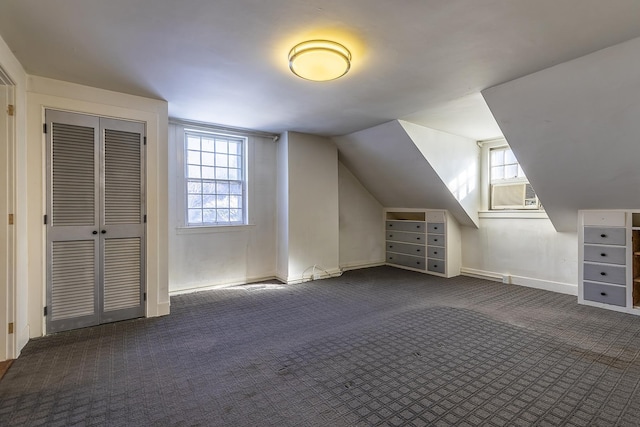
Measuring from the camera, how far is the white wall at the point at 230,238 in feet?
13.9

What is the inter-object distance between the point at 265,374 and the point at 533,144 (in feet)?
11.3

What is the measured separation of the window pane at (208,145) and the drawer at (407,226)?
3.66 metres

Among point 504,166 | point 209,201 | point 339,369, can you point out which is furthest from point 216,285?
point 504,166

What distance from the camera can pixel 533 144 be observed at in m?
3.28

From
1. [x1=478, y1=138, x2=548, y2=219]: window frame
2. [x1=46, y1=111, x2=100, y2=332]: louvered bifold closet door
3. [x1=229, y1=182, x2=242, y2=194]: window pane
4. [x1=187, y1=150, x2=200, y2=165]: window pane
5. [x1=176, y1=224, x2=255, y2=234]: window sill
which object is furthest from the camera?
[x1=478, y1=138, x2=548, y2=219]: window frame

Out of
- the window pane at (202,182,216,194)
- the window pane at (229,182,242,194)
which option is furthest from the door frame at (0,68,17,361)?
the window pane at (229,182,242,194)

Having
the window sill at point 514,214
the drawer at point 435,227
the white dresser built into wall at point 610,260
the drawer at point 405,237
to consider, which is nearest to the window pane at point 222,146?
the drawer at point 405,237

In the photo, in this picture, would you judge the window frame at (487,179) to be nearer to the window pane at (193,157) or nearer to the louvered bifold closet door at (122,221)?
the window pane at (193,157)

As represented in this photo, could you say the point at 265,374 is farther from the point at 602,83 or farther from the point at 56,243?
the point at 602,83

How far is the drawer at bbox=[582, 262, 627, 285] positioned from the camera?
3467 millimetres

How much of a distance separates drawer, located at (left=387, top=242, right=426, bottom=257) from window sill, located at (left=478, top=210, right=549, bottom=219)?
1152mm

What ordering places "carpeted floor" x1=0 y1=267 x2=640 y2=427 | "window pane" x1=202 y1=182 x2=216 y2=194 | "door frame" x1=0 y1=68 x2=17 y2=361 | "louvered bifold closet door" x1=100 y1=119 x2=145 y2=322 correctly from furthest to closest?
"window pane" x1=202 y1=182 x2=216 y2=194
"louvered bifold closet door" x1=100 y1=119 x2=145 y2=322
"door frame" x1=0 y1=68 x2=17 y2=361
"carpeted floor" x1=0 y1=267 x2=640 y2=427

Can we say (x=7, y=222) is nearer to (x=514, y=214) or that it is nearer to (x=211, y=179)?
(x=211, y=179)

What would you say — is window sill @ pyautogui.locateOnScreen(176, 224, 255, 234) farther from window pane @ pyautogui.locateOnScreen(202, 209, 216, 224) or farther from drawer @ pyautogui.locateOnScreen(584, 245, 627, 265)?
drawer @ pyautogui.locateOnScreen(584, 245, 627, 265)
